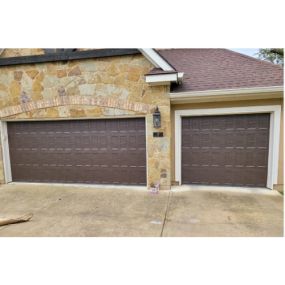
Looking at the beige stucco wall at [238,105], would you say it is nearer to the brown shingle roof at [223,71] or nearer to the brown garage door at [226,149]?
the brown garage door at [226,149]

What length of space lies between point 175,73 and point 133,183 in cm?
328

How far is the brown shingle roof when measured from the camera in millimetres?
4996

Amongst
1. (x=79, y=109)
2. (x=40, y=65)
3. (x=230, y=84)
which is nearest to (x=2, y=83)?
(x=40, y=65)

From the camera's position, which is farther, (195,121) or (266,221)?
(195,121)

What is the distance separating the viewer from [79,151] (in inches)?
236

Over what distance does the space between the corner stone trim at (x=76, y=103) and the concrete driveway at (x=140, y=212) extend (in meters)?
2.33

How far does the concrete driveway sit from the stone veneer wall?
1.07 meters

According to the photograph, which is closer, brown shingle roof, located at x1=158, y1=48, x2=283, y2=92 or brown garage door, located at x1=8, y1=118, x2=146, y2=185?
brown shingle roof, located at x1=158, y1=48, x2=283, y2=92

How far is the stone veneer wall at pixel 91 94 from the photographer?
5293 millimetres

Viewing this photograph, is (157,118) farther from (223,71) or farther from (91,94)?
(223,71)

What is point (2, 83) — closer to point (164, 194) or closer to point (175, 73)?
point (175, 73)

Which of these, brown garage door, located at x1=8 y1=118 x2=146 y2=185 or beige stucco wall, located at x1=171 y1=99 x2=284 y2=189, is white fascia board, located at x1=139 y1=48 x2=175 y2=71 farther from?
brown garage door, located at x1=8 y1=118 x2=146 y2=185

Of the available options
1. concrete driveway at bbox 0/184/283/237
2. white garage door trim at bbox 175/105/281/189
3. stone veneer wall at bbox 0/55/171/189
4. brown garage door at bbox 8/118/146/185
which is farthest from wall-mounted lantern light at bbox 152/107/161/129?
concrete driveway at bbox 0/184/283/237

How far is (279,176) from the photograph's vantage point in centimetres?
522
